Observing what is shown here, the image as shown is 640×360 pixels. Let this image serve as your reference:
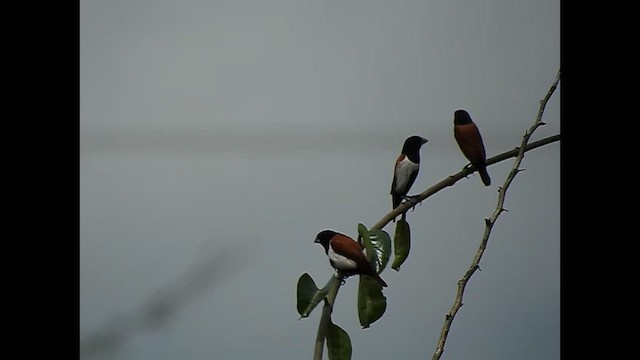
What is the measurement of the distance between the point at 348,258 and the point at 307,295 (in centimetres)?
7

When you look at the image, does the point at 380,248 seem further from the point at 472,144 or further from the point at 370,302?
the point at 472,144

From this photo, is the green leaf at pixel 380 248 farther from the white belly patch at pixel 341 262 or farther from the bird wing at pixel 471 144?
the bird wing at pixel 471 144

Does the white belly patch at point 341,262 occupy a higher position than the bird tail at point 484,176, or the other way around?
the bird tail at point 484,176

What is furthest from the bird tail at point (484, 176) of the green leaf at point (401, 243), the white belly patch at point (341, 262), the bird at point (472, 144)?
the white belly patch at point (341, 262)

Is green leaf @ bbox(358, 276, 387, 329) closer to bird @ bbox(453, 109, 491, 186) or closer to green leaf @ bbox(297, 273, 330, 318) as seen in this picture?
green leaf @ bbox(297, 273, 330, 318)

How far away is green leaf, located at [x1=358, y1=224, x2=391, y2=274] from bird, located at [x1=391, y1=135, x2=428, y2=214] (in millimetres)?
92

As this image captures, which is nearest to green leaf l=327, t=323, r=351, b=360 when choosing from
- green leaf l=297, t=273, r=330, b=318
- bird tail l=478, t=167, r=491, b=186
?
green leaf l=297, t=273, r=330, b=318

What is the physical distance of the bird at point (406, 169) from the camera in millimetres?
1000

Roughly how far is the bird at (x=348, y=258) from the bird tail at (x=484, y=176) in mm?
208

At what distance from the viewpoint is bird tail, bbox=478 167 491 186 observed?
39.4 inches
